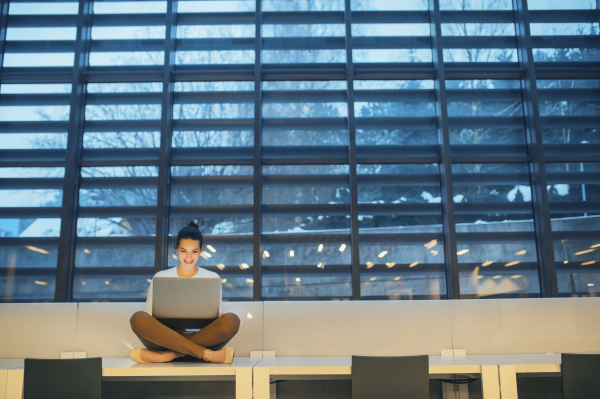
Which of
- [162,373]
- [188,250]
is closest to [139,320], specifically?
[162,373]

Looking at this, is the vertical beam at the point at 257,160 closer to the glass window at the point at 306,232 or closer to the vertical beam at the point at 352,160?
the glass window at the point at 306,232

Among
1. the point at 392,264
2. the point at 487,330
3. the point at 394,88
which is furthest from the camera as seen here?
the point at 394,88

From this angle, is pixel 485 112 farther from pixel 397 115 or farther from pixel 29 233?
pixel 29 233

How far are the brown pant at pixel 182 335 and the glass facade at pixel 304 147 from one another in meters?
1.41

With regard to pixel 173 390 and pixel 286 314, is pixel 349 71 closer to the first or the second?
pixel 286 314

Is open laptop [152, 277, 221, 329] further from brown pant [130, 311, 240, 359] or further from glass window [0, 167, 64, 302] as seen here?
glass window [0, 167, 64, 302]

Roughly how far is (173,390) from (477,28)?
4464mm

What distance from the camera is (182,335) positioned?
8.50 ft

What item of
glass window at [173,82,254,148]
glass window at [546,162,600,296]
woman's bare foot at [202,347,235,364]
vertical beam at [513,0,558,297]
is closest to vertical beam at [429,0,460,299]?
vertical beam at [513,0,558,297]

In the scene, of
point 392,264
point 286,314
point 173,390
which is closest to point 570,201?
point 392,264

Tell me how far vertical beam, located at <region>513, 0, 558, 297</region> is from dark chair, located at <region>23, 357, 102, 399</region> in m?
3.71

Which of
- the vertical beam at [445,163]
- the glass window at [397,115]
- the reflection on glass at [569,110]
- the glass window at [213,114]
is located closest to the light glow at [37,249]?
the glass window at [213,114]

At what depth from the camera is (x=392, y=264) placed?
13.9 feet

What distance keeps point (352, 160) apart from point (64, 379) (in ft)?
9.45
